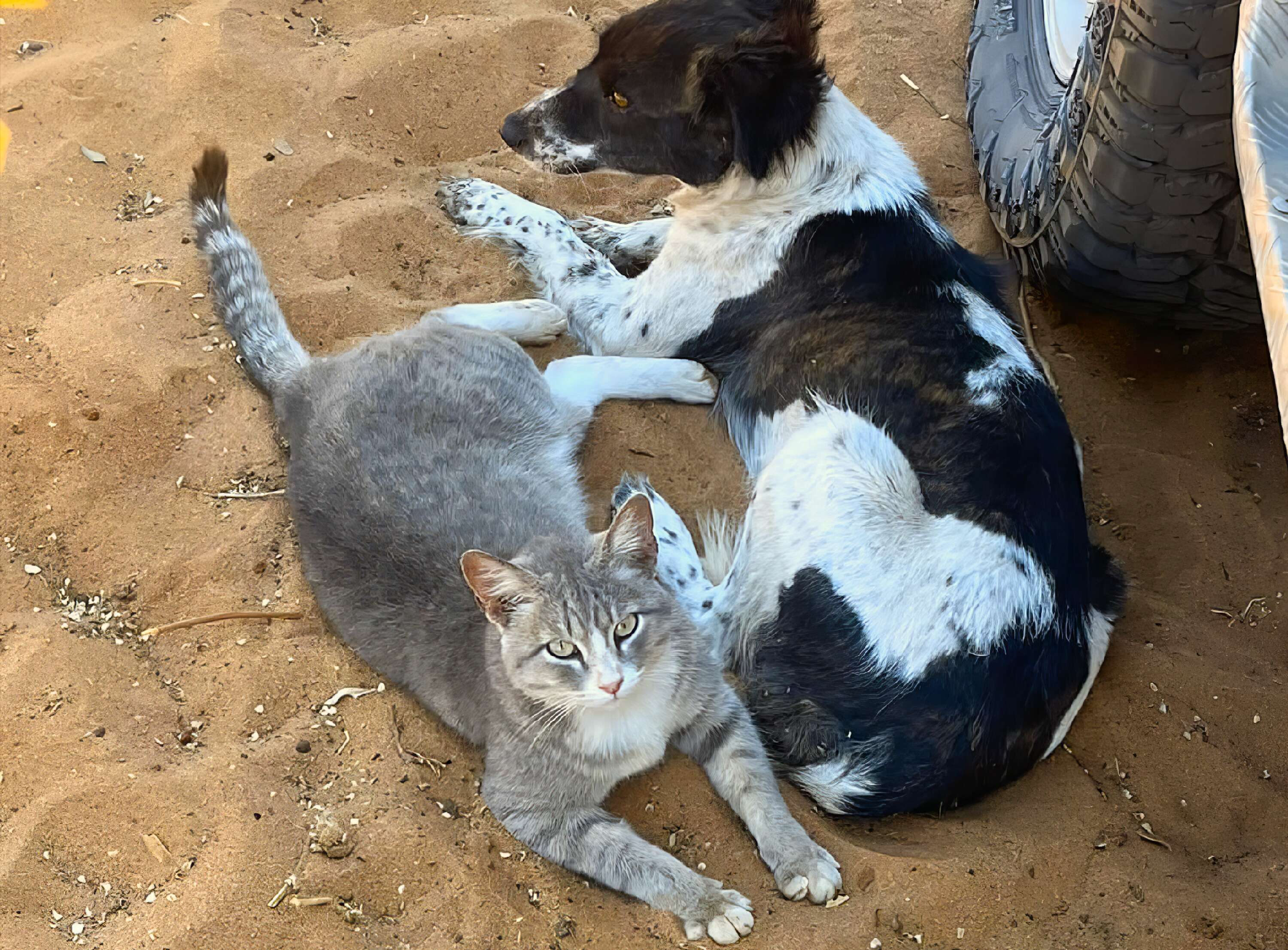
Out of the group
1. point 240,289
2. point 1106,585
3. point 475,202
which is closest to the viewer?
point 1106,585

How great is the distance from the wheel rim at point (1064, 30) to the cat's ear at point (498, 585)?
9.72 feet

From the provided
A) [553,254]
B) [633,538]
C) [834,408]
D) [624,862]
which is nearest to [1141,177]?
[834,408]

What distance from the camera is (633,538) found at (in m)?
2.60

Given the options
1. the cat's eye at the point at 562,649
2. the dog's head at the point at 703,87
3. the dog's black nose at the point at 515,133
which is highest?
the dog's head at the point at 703,87

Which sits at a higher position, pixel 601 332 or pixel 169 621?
pixel 601 332

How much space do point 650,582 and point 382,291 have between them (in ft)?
5.78

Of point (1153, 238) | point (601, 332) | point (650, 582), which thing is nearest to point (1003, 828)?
point (650, 582)

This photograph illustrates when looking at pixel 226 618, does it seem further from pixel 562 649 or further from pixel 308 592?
pixel 562 649

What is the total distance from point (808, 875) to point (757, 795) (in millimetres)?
214

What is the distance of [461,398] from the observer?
130 inches

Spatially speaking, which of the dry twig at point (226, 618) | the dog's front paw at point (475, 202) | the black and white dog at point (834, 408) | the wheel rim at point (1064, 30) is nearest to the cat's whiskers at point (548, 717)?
the black and white dog at point (834, 408)

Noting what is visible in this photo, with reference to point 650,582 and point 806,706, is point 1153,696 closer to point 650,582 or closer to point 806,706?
point 806,706

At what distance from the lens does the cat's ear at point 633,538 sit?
2521 mm

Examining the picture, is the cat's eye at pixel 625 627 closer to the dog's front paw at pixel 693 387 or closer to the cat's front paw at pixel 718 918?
the cat's front paw at pixel 718 918
